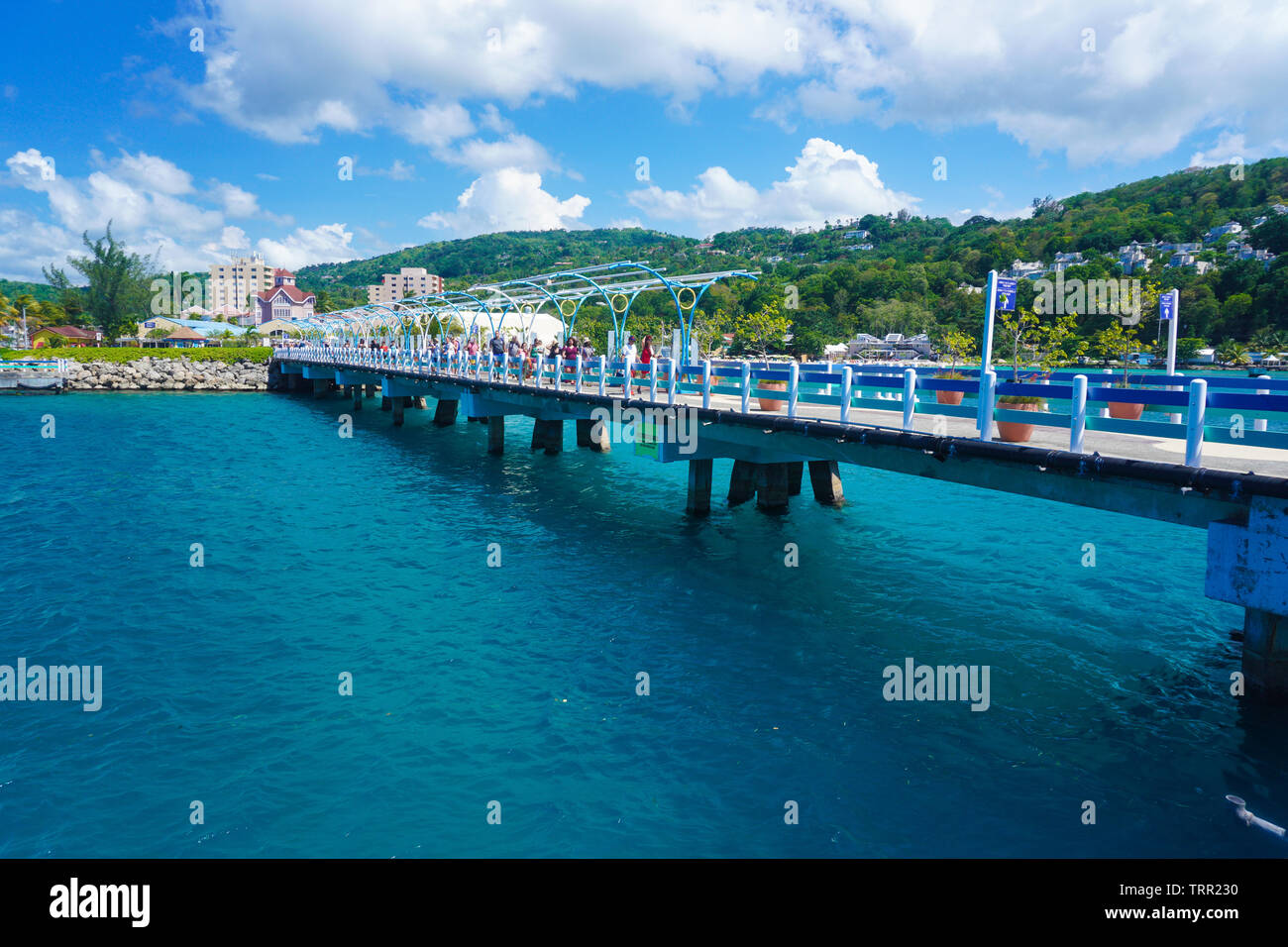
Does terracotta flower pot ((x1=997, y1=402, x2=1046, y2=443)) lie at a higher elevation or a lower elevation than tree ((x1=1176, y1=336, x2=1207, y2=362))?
lower

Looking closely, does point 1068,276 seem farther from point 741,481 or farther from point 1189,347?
point 741,481

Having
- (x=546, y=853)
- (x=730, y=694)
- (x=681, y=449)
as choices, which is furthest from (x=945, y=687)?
(x=681, y=449)

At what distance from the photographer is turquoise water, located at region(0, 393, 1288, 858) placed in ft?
27.7


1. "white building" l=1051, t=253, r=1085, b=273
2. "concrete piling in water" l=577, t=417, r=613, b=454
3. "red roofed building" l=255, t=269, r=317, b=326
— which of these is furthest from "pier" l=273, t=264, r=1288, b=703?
"red roofed building" l=255, t=269, r=317, b=326

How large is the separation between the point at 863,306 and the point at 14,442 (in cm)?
9946

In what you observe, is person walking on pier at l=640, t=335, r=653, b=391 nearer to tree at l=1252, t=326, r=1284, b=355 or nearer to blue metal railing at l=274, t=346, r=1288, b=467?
blue metal railing at l=274, t=346, r=1288, b=467

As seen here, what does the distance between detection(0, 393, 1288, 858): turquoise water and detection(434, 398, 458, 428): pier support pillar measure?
21735mm

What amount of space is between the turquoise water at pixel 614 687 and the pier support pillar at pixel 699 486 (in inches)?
19.9

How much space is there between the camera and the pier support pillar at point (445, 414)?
45594mm

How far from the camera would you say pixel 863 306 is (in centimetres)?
11512

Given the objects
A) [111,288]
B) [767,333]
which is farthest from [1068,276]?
[111,288]
